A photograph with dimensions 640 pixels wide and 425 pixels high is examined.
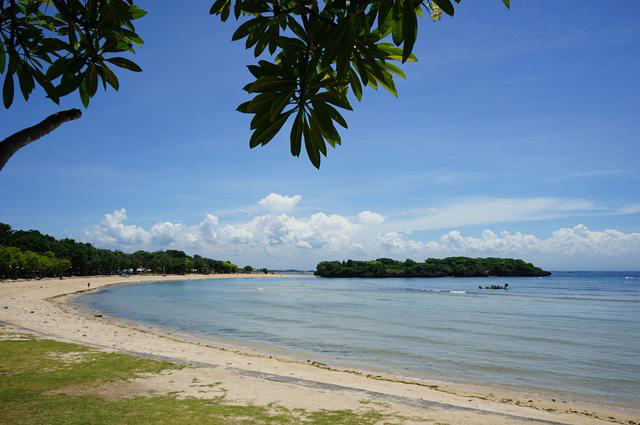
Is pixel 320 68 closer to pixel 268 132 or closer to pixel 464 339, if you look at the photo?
pixel 268 132

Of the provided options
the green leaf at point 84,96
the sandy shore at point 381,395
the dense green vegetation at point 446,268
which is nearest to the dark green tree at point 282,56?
the green leaf at point 84,96

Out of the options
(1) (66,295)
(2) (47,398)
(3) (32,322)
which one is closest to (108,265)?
(1) (66,295)

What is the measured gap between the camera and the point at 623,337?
2388 cm

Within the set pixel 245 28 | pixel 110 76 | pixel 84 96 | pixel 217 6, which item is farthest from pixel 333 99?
pixel 84 96

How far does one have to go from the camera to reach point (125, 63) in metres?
2.22

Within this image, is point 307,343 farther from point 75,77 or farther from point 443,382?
point 75,77

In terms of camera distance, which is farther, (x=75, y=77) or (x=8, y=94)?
(x=8, y=94)

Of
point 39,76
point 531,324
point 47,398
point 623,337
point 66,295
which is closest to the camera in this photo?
point 39,76

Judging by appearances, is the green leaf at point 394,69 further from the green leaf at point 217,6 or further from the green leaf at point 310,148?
the green leaf at point 217,6

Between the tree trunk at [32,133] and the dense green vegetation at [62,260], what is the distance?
8146 centimetres

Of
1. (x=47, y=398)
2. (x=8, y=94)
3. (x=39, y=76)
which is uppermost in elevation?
(x=39, y=76)

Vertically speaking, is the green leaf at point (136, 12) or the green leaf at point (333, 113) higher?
the green leaf at point (136, 12)

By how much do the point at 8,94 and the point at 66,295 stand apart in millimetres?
53246

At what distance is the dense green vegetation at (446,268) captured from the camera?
510 ft
